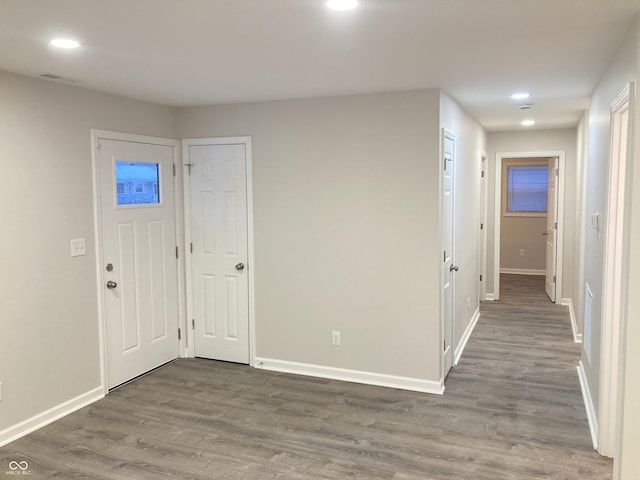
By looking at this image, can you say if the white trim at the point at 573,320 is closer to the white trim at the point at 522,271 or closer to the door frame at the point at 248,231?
the white trim at the point at 522,271

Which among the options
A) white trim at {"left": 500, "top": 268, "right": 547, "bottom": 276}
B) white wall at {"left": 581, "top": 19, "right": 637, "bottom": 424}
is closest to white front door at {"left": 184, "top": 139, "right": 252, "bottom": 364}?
white wall at {"left": 581, "top": 19, "right": 637, "bottom": 424}

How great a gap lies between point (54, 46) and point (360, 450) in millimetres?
2888

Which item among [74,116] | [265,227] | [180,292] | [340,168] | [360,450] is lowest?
[360,450]

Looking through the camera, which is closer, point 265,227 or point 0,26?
point 0,26

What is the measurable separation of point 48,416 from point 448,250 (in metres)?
3.31

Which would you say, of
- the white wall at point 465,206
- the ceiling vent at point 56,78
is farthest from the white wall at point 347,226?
the ceiling vent at point 56,78

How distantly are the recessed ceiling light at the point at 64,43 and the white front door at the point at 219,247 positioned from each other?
2085 millimetres

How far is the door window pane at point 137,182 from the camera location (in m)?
4.32

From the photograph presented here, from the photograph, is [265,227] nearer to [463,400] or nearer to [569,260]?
[463,400]

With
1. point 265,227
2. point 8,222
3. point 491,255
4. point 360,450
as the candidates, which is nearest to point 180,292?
point 265,227

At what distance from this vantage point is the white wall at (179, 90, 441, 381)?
4160 mm

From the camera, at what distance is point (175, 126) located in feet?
16.3

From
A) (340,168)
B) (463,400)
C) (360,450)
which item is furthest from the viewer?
(340,168)

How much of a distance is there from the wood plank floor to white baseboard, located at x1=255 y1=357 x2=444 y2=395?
9cm
